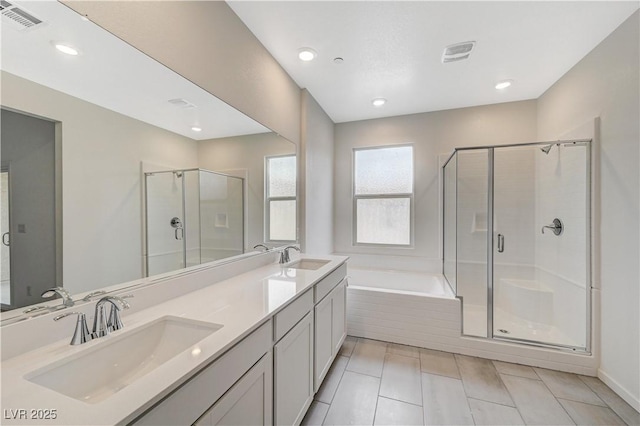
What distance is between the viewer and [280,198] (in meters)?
2.47

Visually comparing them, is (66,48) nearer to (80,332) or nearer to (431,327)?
(80,332)

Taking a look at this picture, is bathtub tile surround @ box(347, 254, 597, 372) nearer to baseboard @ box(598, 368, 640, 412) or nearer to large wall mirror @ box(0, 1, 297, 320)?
baseboard @ box(598, 368, 640, 412)

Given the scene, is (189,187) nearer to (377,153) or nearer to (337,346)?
(337,346)

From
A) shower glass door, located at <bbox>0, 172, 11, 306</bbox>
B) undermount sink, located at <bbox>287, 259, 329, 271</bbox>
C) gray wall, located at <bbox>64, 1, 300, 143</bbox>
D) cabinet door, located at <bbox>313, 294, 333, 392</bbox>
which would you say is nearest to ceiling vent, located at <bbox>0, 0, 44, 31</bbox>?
gray wall, located at <bbox>64, 1, 300, 143</bbox>

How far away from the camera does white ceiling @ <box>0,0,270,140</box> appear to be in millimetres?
880

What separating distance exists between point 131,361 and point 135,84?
4.03 feet

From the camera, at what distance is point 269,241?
235 centimetres

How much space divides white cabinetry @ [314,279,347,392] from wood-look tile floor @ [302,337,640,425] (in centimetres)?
19

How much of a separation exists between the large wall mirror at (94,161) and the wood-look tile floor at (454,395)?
1378 millimetres

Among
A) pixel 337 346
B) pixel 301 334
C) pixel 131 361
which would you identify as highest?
pixel 131 361

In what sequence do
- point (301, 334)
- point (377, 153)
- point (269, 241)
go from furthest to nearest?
point (377, 153), point (269, 241), point (301, 334)

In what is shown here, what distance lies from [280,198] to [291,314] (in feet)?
4.36

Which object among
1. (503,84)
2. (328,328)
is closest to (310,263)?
(328,328)

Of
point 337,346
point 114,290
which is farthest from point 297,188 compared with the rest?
point 114,290
